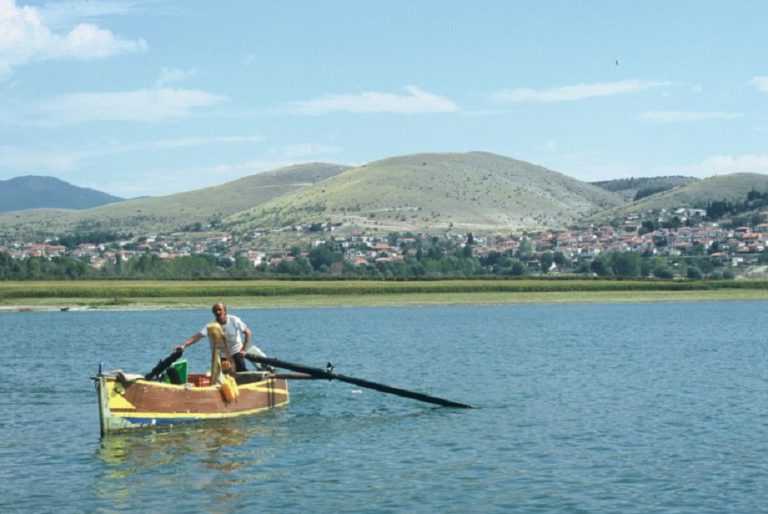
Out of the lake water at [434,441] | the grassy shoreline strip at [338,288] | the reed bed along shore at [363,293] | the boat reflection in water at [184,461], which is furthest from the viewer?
the grassy shoreline strip at [338,288]

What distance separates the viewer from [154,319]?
108188 millimetres

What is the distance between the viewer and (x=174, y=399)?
109 feet

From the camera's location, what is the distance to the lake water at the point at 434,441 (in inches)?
965

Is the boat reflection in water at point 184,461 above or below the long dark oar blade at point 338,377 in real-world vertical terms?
below

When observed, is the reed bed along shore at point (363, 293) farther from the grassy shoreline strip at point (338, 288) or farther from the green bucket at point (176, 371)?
the green bucket at point (176, 371)

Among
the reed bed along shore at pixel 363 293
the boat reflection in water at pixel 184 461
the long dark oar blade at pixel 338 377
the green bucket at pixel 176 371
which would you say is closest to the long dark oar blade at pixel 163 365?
the green bucket at pixel 176 371

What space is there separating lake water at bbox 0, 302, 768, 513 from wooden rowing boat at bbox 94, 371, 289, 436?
589mm

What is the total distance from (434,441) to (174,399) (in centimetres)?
751

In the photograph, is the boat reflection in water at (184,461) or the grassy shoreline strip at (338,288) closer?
the boat reflection in water at (184,461)

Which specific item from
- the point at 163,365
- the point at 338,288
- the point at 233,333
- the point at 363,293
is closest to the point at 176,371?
the point at 163,365

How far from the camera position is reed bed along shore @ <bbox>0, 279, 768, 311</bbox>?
119062mm

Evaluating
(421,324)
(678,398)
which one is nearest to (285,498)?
(678,398)

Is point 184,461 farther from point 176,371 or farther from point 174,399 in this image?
point 176,371

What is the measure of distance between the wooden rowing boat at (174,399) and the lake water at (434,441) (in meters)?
0.59
